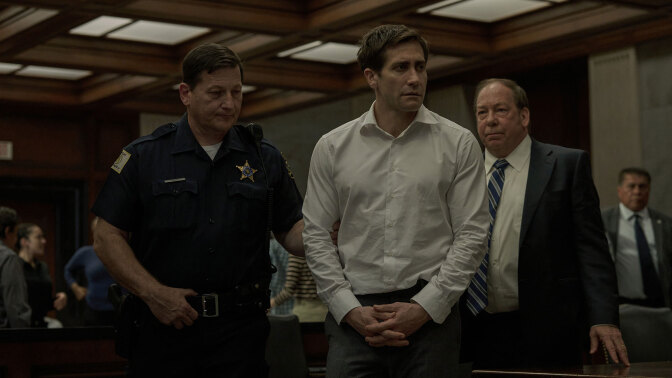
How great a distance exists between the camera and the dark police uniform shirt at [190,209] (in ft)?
9.10

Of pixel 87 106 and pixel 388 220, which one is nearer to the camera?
pixel 388 220

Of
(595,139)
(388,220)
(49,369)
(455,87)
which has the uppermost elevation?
(455,87)

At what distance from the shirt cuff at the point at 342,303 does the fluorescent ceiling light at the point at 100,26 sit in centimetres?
636

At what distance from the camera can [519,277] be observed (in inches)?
123

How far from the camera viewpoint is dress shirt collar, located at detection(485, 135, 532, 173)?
3328 mm

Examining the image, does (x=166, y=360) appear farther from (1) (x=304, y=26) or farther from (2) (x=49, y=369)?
(1) (x=304, y=26)

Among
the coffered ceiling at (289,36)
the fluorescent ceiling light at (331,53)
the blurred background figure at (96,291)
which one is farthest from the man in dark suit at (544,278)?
the fluorescent ceiling light at (331,53)

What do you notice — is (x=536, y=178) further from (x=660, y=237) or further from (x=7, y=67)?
(x=7, y=67)

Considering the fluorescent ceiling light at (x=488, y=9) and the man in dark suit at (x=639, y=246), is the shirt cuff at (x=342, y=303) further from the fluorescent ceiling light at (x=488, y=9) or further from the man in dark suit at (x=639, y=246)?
the fluorescent ceiling light at (x=488, y=9)

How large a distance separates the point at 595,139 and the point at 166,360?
23.9ft

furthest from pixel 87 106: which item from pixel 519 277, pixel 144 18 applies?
pixel 519 277

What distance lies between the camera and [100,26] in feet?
29.3

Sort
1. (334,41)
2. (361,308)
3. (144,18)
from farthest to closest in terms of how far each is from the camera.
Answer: (334,41) < (144,18) < (361,308)

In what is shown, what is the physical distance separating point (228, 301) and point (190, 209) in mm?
289
